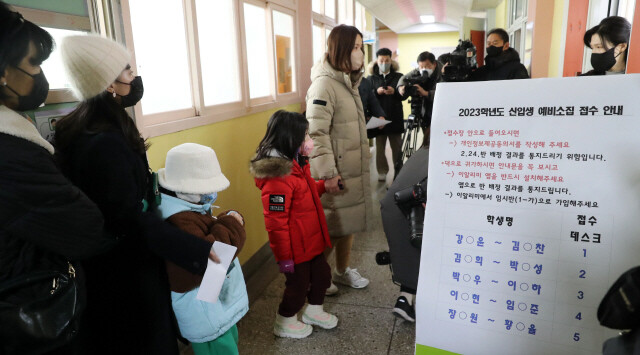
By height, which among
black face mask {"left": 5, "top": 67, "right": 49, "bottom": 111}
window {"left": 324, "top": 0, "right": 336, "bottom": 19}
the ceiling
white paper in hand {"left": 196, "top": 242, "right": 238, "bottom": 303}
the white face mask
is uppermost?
the ceiling

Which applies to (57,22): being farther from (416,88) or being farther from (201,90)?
(416,88)

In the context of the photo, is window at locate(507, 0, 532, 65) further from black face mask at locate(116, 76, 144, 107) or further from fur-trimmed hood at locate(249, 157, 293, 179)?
black face mask at locate(116, 76, 144, 107)

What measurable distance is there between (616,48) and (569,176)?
5.27ft

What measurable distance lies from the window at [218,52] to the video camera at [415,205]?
156 cm

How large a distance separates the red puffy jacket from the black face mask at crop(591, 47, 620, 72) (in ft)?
5.20

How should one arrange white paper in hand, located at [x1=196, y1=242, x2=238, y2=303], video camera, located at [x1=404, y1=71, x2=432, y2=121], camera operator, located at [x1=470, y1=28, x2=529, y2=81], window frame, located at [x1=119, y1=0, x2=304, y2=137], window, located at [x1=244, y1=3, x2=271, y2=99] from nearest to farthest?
1. white paper in hand, located at [x1=196, y1=242, x2=238, y2=303]
2. window frame, located at [x1=119, y1=0, x2=304, y2=137]
3. window, located at [x1=244, y1=3, x2=271, y2=99]
4. camera operator, located at [x1=470, y1=28, x2=529, y2=81]
5. video camera, located at [x1=404, y1=71, x2=432, y2=121]

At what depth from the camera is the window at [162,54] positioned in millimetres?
1964

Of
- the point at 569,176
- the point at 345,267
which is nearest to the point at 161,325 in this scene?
the point at 569,176

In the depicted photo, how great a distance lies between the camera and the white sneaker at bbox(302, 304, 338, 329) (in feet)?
7.74

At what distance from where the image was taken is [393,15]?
1130 centimetres

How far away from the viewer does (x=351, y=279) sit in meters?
2.82

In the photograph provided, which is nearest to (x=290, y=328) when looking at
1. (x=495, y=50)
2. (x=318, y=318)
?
(x=318, y=318)

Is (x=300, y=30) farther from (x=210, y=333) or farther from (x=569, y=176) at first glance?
(x=569, y=176)

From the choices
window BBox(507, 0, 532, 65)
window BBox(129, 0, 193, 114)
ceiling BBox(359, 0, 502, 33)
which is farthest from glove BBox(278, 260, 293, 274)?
ceiling BBox(359, 0, 502, 33)
